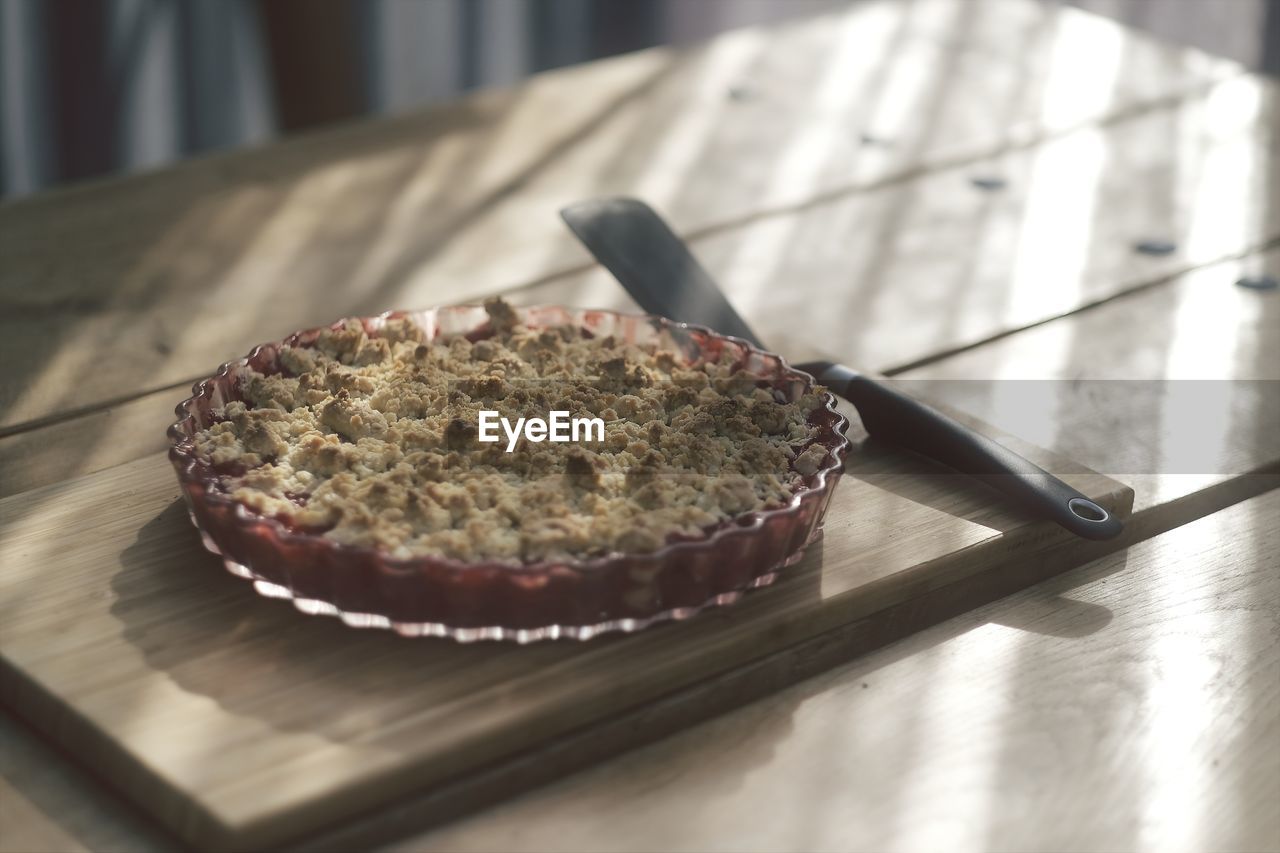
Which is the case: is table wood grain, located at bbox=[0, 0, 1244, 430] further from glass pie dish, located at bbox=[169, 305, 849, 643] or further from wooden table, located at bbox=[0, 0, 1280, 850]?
glass pie dish, located at bbox=[169, 305, 849, 643]

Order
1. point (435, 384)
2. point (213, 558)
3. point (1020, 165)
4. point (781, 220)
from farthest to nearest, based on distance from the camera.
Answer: point (1020, 165) → point (781, 220) → point (435, 384) → point (213, 558)

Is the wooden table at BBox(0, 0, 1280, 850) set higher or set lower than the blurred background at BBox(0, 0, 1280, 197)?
higher

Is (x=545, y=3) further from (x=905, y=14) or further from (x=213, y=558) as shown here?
(x=213, y=558)

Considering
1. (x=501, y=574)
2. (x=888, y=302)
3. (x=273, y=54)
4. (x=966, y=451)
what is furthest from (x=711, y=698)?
(x=273, y=54)

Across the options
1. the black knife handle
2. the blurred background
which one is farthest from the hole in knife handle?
the blurred background

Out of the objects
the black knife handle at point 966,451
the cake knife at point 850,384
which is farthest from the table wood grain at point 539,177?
the black knife handle at point 966,451

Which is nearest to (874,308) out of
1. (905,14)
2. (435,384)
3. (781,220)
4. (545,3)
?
(781,220)

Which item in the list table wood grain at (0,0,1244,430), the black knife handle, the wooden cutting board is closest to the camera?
the wooden cutting board
